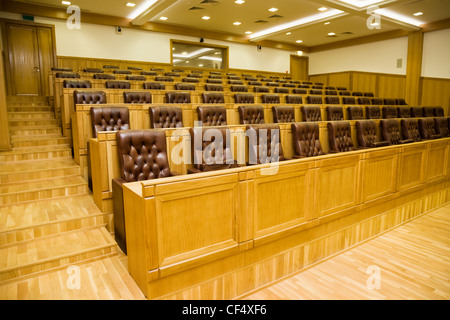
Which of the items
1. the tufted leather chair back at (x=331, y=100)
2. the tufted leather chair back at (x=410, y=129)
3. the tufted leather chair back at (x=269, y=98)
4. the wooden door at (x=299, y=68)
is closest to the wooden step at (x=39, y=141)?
the tufted leather chair back at (x=269, y=98)

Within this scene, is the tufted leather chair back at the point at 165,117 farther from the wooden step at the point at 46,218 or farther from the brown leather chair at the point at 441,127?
the brown leather chair at the point at 441,127

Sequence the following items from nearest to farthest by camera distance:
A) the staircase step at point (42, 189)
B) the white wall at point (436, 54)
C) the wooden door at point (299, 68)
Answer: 1. the staircase step at point (42, 189)
2. the white wall at point (436, 54)
3. the wooden door at point (299, 68)

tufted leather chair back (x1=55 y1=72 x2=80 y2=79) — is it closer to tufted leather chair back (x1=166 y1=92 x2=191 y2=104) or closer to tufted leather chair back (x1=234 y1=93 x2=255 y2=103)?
tufted leather chair back (x1=166 y1=92 x2=191 y2=104)

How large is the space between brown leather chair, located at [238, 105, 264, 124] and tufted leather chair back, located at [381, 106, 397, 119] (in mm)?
1053

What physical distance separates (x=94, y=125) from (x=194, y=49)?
3.11m

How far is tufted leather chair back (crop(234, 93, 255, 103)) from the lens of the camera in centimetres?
185

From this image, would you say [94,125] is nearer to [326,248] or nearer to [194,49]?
[326,248]

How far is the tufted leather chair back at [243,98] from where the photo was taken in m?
1.85

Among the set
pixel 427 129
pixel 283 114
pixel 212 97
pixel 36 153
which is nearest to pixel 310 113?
pixel 283 114

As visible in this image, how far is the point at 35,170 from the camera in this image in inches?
44.1

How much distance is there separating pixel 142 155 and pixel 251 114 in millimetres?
684

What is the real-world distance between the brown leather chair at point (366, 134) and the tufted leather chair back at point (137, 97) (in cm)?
102

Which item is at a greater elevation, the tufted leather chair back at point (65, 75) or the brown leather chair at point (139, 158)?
the tufted leather chair back at point (65, 75)
